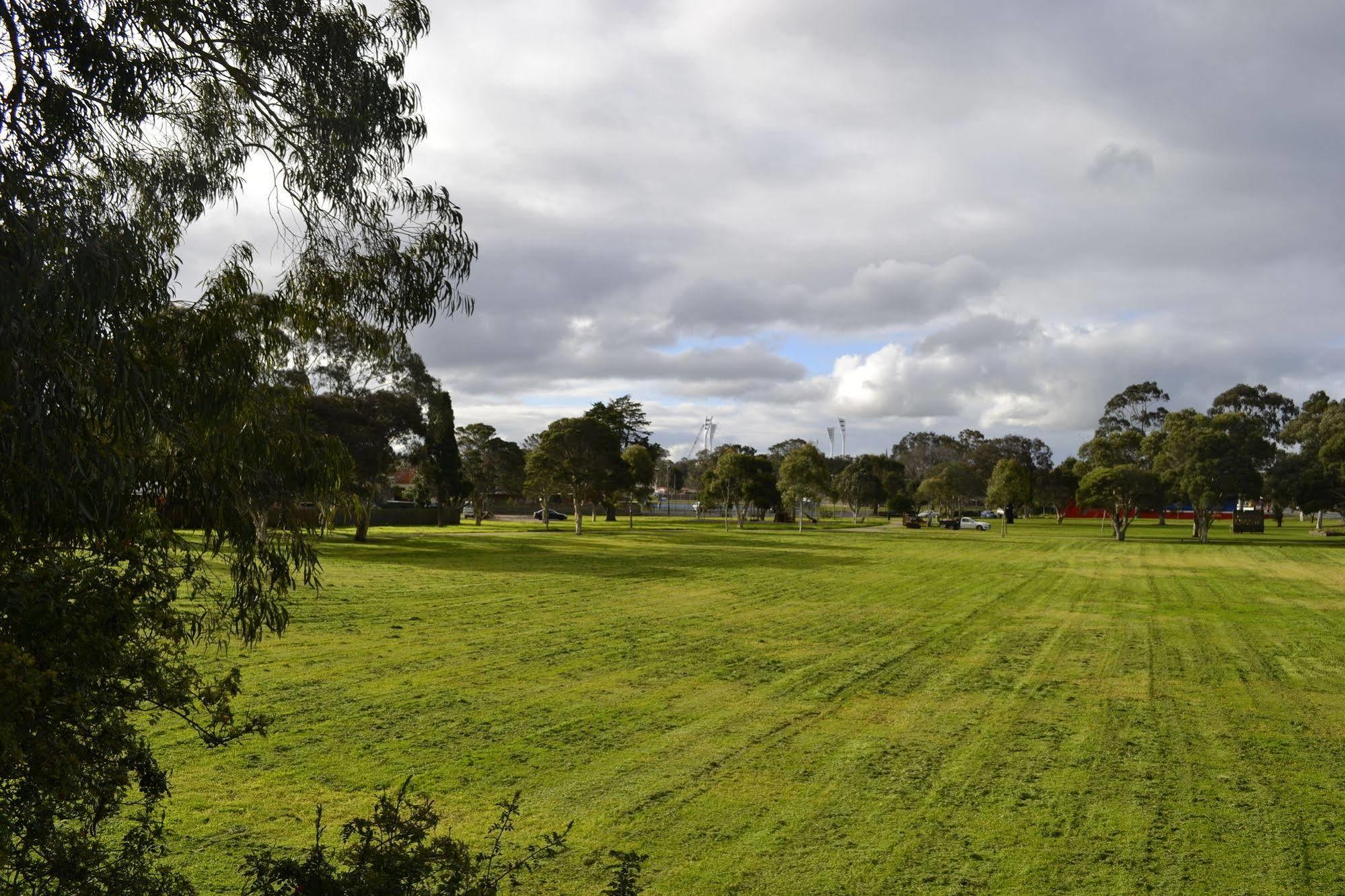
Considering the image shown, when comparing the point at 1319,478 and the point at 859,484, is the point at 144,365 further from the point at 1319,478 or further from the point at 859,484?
the point at 859,484

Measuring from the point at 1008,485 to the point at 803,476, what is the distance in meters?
16.7

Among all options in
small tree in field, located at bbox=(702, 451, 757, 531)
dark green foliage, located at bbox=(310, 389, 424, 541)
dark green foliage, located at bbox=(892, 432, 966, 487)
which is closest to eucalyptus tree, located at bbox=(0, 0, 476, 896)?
dark green foliage, located at bbox=(310, 389, 424, 541)

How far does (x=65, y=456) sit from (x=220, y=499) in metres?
1.46

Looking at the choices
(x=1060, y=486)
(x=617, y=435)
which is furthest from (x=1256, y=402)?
(x=617, y=435)

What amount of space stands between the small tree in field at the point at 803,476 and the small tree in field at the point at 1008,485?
14.1 meters

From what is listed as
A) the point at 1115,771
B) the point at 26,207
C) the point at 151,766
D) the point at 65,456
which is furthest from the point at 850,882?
the point at 26,207

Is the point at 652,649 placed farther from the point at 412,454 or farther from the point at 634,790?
the point at 412,454

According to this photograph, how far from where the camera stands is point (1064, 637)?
1633 centimetres

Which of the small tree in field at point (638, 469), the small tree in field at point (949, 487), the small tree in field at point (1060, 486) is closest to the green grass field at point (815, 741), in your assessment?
the small tree in field at point (638, 469)

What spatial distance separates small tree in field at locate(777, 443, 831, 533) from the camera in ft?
199

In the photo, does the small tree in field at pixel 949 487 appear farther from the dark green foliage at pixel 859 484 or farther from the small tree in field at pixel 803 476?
the small tree in field at pixel 803 476

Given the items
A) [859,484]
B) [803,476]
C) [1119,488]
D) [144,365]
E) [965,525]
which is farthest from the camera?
[859,484]

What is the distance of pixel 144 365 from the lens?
571 cm

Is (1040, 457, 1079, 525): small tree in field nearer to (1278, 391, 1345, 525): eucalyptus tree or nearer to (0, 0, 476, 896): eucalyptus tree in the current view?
(1278, 391, 1345, 525): eucalyptus tree
